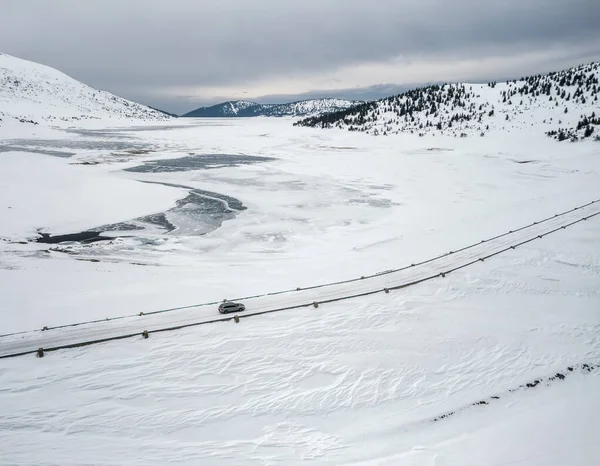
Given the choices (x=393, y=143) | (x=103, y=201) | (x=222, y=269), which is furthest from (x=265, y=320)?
(x=393, y=143)

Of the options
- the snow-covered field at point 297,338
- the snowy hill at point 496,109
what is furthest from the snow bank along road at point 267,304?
the snowy hill at point 496,109

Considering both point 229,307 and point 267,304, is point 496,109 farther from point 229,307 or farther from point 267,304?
point 229,307

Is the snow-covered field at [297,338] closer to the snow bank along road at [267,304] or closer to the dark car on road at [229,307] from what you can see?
the snow bank along road at [267,304]

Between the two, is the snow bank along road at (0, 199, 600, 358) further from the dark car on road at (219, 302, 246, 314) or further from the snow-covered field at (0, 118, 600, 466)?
the snow-covered field at (0, 118, 600, 466)

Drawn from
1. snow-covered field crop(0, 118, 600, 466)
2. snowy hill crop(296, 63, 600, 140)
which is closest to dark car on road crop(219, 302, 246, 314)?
snow-covered field crop(0, 118, 600, 466)

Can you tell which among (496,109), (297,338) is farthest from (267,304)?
(496,109)

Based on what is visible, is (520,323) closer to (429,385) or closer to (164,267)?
(429,385)
